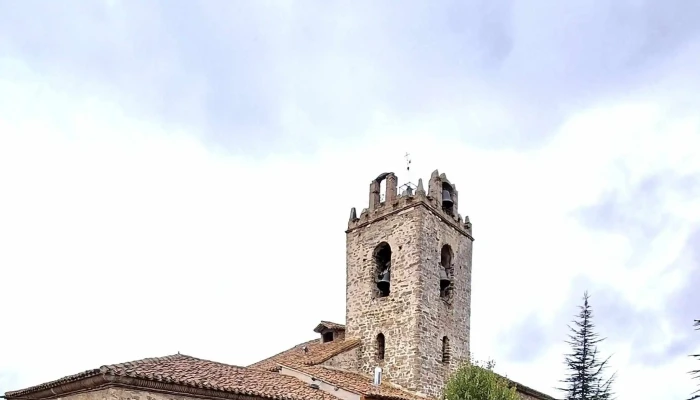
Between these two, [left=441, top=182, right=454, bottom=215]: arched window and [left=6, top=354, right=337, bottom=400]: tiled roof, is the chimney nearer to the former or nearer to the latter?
[left=6, top=354, right=337, bottom=400]: tiled roof

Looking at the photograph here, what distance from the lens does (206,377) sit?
564 inches

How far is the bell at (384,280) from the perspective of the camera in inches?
882

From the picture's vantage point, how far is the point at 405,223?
22.2 metres

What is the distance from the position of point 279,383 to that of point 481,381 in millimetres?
5371

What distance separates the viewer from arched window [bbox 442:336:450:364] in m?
22.0

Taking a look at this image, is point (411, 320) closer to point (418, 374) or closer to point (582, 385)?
point (418, 374)

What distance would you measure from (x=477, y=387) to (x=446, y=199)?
9.00 metres

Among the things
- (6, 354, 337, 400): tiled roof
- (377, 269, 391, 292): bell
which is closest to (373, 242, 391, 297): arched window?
(377, 269, 391, 292): bell

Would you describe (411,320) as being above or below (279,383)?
above

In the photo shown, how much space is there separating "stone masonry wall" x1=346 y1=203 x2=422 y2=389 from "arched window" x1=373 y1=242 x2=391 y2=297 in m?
0.17

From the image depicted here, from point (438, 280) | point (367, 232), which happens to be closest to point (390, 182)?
point (367, 232)

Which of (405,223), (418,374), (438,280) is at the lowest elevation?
(418,374)

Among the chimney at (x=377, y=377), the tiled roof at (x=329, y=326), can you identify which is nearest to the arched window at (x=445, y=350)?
the chimney at (x=377, y=377)

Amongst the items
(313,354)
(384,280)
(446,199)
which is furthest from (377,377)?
(446,199)
